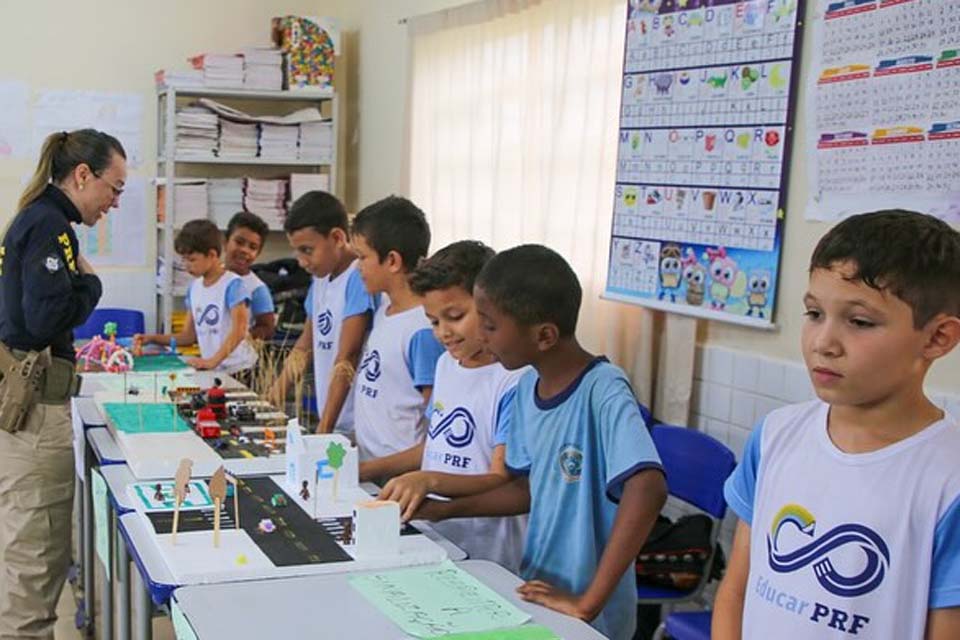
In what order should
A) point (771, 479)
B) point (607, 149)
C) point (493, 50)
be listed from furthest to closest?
point (493, 50), point (607, 149), point (771, 479)

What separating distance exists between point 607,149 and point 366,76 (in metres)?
2.43

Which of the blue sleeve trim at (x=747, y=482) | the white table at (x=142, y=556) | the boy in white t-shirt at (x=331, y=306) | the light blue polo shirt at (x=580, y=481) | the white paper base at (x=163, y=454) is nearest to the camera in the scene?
the blue sleeve trim at (x=747, y=482)

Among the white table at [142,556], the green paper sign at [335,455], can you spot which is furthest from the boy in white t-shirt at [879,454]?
the green paper sign at [335,455]

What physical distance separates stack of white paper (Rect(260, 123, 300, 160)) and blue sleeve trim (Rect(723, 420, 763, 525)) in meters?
4.39

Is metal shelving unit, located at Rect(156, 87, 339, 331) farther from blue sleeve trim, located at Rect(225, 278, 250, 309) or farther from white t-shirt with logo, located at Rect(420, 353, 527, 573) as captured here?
white t-shirt with logo, located at Rect(420, 353, 527, 573)

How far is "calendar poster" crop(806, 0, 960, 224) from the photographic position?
2.41 metres

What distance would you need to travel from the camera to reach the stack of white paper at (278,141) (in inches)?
215

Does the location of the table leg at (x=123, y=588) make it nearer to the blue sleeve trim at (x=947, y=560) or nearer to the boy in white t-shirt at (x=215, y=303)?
the boy in white t-shirt at (x=215, y=303)

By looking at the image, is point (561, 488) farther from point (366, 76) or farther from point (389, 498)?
point (366, 76)

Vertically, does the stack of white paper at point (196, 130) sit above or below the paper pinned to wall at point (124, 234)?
above

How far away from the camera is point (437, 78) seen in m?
4.67

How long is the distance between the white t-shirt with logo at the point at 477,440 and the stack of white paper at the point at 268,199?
11.4 feet

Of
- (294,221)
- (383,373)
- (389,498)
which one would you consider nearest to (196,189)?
(294,221)

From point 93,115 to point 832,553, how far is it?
16.4 ft
